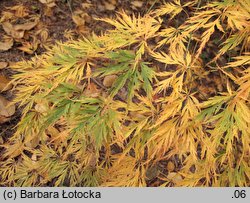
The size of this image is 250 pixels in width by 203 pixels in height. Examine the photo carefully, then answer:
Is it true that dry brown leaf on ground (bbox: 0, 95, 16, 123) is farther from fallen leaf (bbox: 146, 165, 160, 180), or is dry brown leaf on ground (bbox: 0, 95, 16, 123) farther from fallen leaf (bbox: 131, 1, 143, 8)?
fallen leaf (bbox: 131, 1, 143, 8)

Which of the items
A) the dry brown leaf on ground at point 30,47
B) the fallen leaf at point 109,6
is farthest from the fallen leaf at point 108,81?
the fallen leaf at point 109,6

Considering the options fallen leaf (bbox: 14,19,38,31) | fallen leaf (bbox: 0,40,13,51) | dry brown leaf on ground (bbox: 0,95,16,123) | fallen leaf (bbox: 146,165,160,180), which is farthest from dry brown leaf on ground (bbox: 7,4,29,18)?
fallen leaf (bbox: 146,165,160,180)

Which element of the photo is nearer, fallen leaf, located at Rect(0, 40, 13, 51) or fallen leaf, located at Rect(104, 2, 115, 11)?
fallen leaf, located at Rect(0, 40, 13, 51)

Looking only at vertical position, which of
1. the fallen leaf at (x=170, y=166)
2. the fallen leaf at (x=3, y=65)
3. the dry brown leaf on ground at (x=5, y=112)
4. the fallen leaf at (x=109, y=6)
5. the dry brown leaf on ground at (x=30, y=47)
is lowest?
the fallen leaf at (x=170, y=166)

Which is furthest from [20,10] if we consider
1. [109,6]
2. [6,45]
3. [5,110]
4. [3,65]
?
[5,110]

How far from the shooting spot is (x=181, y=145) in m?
0.89

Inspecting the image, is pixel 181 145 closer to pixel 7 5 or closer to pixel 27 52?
pixel 27 52

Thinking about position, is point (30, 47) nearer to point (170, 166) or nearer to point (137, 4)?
point (137, 4)

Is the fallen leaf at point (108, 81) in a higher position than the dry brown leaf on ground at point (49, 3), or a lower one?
lower

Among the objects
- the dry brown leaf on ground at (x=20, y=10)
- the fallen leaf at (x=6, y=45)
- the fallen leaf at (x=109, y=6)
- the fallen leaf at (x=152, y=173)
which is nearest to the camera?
the fallen leaf at (x=152, y=173)

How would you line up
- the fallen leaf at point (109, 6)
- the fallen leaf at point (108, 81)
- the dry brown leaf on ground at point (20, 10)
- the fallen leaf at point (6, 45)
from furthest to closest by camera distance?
the fallen leaf at point (109, 6) < the dry brown leaf on ground at point (20, 10) < the fallen leaf at point (6, 45) < the fallen leaf at point (108, 81)

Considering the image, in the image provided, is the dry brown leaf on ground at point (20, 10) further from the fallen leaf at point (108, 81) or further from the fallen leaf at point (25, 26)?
the fallen leaf at point (108, 81)
